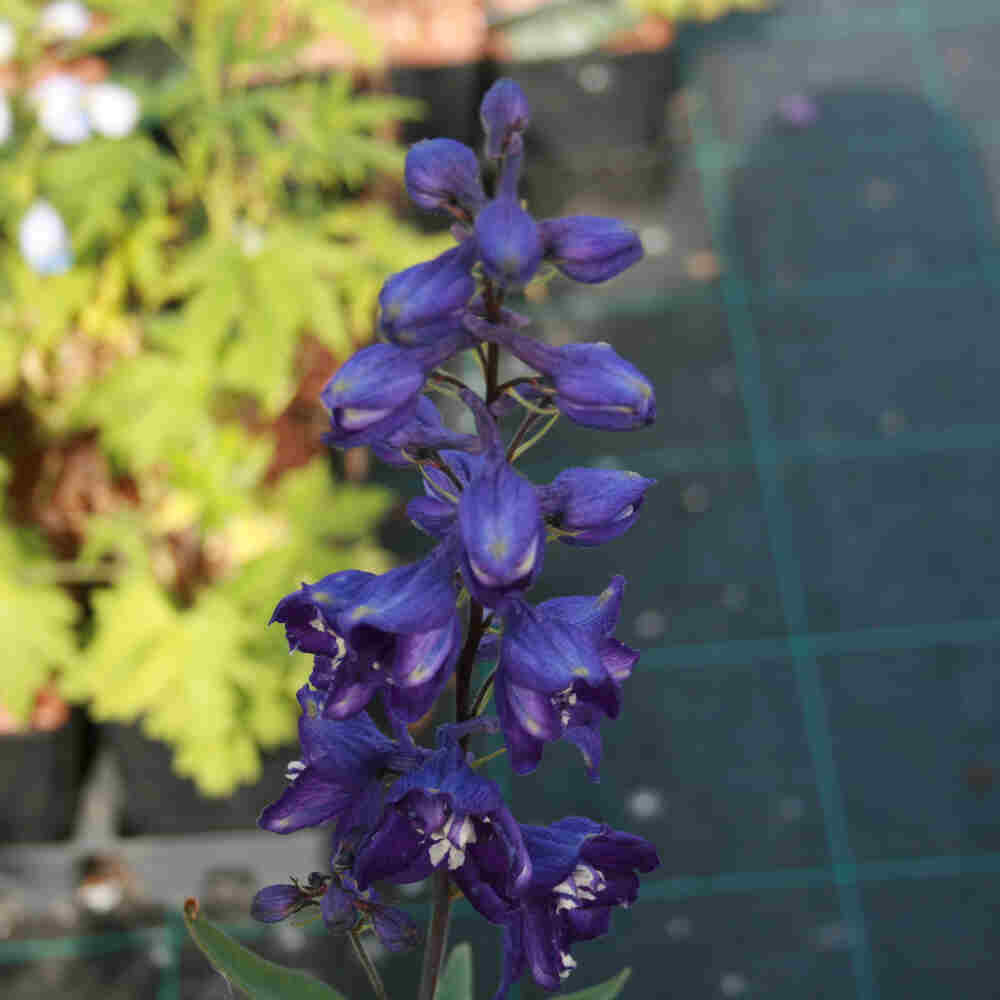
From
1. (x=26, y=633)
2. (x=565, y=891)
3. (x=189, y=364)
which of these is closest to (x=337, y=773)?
(x=565, y=891)

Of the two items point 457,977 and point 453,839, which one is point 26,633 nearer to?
point 457,977

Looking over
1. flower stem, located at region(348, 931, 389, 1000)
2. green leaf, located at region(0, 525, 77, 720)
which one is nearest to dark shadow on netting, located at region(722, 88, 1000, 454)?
green leaf, located at region(0, 525, 77, 720)

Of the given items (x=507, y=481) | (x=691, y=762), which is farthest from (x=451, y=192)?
(x=691, y=762)

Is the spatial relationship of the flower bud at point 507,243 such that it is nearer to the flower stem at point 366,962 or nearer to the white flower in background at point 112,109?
the flower stem at point 366,962

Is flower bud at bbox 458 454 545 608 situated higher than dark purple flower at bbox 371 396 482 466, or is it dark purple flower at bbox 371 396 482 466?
dark purple flower at bbox 371 396 482 466

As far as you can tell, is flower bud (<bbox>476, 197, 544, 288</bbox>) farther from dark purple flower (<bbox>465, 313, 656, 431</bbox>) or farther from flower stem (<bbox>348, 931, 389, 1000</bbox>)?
flower stem (<bbox>348, 931, 389, 1000</bbox>)

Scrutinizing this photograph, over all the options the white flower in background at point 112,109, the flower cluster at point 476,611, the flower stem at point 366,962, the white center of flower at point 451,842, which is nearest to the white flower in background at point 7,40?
the white flower in background at point 112,109
